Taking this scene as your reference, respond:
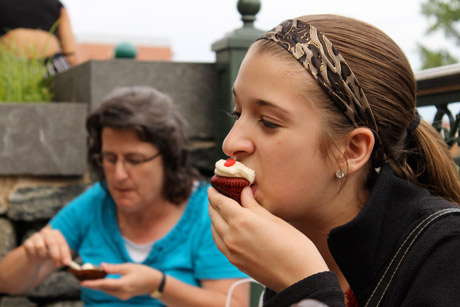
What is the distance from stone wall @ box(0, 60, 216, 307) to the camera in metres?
4.03

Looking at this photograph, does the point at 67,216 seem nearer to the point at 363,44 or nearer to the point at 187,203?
the point at 187,203

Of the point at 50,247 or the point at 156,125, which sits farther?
the point at 156,125

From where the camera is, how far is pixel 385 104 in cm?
167

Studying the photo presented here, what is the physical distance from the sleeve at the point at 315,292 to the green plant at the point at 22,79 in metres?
3.65

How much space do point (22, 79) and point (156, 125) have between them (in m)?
1.90

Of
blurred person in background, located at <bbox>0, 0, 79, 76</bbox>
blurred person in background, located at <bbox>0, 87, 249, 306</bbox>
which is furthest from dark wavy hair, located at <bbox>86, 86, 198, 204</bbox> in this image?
blurred person in background, located at <bbox>0, 0, 79, 76</bbox>

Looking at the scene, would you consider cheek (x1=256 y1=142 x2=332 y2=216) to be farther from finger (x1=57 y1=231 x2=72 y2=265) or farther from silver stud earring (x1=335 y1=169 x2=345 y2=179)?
finger (x1=57 y1=231 x2=72 y2=265)

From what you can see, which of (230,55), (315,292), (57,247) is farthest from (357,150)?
(230,55)

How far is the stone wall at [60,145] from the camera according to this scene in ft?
13.2

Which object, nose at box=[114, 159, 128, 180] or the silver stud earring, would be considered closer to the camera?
the silver stud earring

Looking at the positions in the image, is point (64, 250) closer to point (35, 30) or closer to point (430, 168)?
point (430, 168)

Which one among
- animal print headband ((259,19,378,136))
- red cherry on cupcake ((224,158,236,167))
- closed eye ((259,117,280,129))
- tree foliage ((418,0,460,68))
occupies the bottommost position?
tree foliage ((418,0,460,68))

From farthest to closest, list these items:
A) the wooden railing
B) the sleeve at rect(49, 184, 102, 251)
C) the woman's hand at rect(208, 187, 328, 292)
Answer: the sleeve at rect(49, 184, 102, 251) < the wooden railing < the woman's hand at rect(208, 187, 328, 292)

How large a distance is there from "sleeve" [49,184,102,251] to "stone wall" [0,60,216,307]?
66 cm
